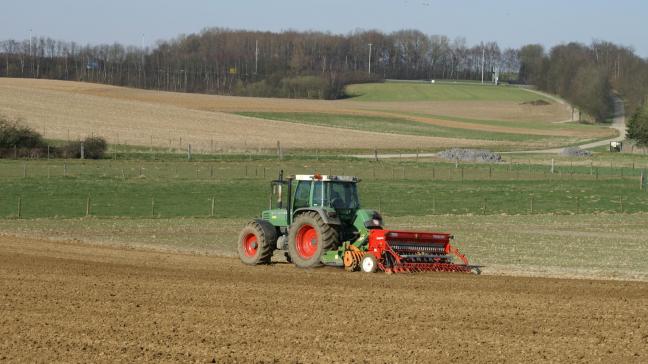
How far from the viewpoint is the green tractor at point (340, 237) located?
818 inches

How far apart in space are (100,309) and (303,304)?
315 cm

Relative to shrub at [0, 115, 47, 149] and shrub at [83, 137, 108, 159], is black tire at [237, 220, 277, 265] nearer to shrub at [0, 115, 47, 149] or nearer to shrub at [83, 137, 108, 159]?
shrub at [0, 115, 47, 149]

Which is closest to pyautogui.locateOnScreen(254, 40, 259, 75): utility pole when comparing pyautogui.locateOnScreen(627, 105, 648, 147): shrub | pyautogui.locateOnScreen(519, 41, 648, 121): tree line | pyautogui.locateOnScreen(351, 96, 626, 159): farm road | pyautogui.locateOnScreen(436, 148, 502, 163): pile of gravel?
pyautogui.locateOnScreen(519, 41, 648, 121): tree line

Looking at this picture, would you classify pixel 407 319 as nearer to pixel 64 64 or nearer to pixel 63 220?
pixel 63 220

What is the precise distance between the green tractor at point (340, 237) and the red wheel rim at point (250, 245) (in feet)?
1.19

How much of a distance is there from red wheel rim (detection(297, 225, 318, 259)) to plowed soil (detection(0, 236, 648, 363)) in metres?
0.54

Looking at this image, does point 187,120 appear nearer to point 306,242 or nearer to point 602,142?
point 602,142

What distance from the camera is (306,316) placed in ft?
48.6

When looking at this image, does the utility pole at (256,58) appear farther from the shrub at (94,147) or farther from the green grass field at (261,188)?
the green grass field at (261,188)

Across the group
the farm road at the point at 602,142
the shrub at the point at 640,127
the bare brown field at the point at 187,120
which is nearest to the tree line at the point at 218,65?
the bare brown field at the point at 187,120

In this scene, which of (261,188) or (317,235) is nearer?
(317,235)

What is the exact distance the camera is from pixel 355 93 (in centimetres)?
15275

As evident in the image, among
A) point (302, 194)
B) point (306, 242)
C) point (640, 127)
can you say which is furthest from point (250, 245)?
point (640, 127)

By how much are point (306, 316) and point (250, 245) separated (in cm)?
867
